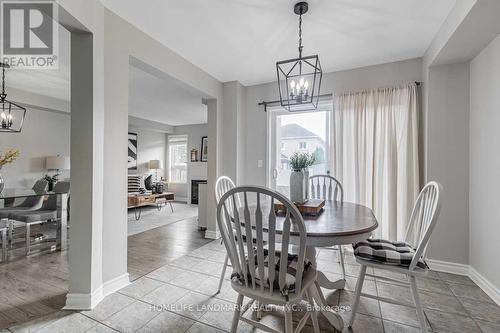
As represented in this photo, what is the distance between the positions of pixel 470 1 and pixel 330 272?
8.24ft

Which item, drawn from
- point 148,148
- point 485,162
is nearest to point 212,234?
point 485,162

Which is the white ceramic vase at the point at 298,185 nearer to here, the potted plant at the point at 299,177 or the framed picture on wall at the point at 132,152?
the potted plant at the point at 299,177

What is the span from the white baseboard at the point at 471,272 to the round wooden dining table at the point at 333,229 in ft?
4.19

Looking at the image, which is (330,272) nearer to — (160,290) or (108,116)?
(160,290)

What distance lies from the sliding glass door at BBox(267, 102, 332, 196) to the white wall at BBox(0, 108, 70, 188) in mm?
4477

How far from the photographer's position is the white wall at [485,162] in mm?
1907

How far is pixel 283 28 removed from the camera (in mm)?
2201

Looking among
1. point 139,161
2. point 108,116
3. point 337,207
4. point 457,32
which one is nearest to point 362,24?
point 457,32

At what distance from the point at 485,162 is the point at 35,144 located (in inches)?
264

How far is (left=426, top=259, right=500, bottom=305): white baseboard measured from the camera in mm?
1873

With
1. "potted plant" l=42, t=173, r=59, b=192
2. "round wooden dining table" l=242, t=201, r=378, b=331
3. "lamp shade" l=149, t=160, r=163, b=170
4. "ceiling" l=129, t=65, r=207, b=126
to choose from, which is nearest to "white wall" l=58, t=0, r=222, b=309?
"ceiling" l=129, t=65, r=207, b=126

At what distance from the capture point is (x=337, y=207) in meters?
1.94

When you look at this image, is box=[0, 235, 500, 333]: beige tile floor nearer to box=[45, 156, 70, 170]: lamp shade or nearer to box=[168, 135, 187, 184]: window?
box=[45, 156, 70, 170]: lamp shade

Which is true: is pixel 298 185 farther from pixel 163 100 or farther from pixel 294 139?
pixel 163 100
